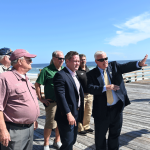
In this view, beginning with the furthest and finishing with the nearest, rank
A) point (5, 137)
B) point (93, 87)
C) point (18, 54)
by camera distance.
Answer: point (93, 87) < point (18, 54) < point (5, 137)

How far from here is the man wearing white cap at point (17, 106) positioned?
1.68 meters

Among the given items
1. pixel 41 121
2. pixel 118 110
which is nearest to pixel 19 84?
pixel 118 110

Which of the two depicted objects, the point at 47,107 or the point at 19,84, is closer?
the point at 19,84

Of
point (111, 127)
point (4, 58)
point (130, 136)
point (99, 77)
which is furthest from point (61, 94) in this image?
point (130, 136)

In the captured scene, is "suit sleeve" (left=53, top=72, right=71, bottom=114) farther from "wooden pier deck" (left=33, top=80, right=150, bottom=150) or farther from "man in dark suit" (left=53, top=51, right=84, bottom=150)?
"wooden pier deck" (left=33, top=80, right=150, bottom=150)

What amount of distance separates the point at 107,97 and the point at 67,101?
656 mm

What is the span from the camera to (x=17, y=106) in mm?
1773

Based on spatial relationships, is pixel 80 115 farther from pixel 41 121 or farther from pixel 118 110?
pixel 41 121

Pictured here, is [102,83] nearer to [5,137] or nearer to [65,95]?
[65,95]

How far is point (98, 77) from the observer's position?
95.7 inches

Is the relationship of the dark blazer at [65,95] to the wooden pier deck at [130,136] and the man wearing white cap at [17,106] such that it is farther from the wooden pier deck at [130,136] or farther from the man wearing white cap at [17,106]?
the wooden pier deck at [130,136]

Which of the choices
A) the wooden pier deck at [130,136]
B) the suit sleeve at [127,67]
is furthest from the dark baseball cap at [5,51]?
the wooden pier deck at [130,136]

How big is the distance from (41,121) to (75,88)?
3239 mm

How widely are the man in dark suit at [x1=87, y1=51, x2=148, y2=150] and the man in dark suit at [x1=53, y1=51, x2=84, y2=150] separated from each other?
13.0 inches
